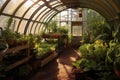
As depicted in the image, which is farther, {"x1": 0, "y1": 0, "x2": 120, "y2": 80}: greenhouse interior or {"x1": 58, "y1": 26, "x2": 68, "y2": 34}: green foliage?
{"x1": 58, "y1": 26, "x2": 68, "y2": 34}: green foliage

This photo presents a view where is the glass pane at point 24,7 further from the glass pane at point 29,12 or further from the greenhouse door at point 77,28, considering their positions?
the greenhouse door at point 77,28

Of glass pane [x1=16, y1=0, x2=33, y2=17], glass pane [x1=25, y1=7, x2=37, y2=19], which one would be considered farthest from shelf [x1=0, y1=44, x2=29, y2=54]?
glass pane [x1=25, y1=7, x2=37, y2=19]

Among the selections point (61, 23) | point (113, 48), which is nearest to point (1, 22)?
point (113, 48)

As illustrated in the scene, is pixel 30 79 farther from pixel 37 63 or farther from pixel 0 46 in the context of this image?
pixel 0 46

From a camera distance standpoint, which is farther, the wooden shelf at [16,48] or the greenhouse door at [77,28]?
the greenhouse door at [77,28]

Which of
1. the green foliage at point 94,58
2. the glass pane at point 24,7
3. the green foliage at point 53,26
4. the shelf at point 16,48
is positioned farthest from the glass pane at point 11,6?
the green foliage at point 53,26

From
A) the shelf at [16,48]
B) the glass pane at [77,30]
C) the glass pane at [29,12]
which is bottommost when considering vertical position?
the shelf at [16,48]

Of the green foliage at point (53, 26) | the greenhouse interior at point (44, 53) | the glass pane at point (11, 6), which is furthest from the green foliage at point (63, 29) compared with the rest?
the glass pane at point (11, 6)

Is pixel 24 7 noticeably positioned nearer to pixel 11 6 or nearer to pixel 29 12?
pixel 29 12

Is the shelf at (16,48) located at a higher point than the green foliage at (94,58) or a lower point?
higher

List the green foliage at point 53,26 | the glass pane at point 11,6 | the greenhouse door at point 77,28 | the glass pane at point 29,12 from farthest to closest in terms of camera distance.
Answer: the greenhouse door at point 77,28, the green foliage at point 53,26, the glass pane at point 29,12, the glass pane at point 11,6

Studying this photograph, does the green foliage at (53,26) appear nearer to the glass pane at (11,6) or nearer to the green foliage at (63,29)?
the green foliage at (63,29)

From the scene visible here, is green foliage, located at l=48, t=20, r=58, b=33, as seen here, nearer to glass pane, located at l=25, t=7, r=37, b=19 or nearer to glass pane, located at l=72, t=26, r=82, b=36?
glass pane, located at l=72, t=26, r=82, b=36

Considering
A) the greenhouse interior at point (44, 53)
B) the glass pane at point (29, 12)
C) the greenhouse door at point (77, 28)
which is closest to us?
the greenhouse interior at point (44, 53)
